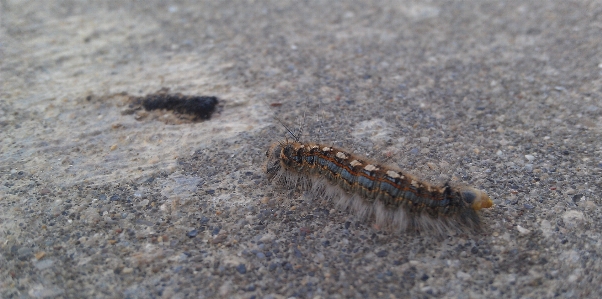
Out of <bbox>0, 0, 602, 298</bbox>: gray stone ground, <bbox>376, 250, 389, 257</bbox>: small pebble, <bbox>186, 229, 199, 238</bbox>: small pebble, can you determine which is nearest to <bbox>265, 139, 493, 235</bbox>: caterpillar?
<bbox>0, 0, 602, 298</bbox>: gray stone ground

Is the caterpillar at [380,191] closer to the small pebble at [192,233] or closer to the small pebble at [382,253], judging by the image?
the small pebble at [382,253]

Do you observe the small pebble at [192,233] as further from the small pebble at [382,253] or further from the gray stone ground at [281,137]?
the small pebble at [382,253]

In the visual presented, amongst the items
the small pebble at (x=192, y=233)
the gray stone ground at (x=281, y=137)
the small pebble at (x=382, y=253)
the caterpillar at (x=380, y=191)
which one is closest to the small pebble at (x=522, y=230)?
the gray stone ground at (x=281, y=137)

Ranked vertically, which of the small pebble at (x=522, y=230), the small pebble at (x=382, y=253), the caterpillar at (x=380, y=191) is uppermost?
the caterpillar at (x=380, y=191)

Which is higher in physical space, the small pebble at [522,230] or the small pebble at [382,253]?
the small pebble at [522,230]

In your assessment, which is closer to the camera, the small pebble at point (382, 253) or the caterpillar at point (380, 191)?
the small pebble at point (382, 253)

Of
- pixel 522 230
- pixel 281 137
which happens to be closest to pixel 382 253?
pixel 522 230

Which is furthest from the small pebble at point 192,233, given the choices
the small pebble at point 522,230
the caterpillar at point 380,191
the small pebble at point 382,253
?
the small pebble at point 522,230
